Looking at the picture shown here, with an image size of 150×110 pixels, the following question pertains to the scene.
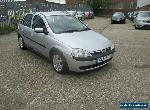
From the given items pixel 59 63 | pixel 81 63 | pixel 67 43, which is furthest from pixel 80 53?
pixel 59 63

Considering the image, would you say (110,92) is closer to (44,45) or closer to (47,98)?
(47,98)

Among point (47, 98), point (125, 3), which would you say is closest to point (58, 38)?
point (47, 98)

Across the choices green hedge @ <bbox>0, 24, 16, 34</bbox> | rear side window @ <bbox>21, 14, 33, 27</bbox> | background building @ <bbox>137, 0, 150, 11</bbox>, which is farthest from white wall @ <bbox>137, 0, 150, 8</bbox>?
rear side window @ <bbox>21, 14, 33, 27</bbox>

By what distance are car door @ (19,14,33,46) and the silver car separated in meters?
0.02

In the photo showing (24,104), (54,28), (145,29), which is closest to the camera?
(24,104)

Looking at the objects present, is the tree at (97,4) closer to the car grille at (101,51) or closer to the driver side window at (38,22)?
the driver side window at (38,22)

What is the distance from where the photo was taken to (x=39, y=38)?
6762mm

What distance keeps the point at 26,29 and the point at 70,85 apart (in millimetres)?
3349

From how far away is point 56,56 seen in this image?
19.8 feet

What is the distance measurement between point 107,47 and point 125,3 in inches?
2054

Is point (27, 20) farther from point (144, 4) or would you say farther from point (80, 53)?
point (144, 4)

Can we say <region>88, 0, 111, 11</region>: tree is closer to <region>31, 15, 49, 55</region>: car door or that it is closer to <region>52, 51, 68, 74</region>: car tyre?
<region>31, 15, 49, 55</region>: car door

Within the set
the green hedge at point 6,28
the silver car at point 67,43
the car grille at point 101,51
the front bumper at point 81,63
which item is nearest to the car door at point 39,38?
the silver car at point 67,43

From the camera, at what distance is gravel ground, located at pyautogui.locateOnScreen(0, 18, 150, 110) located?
4473 millimetres
